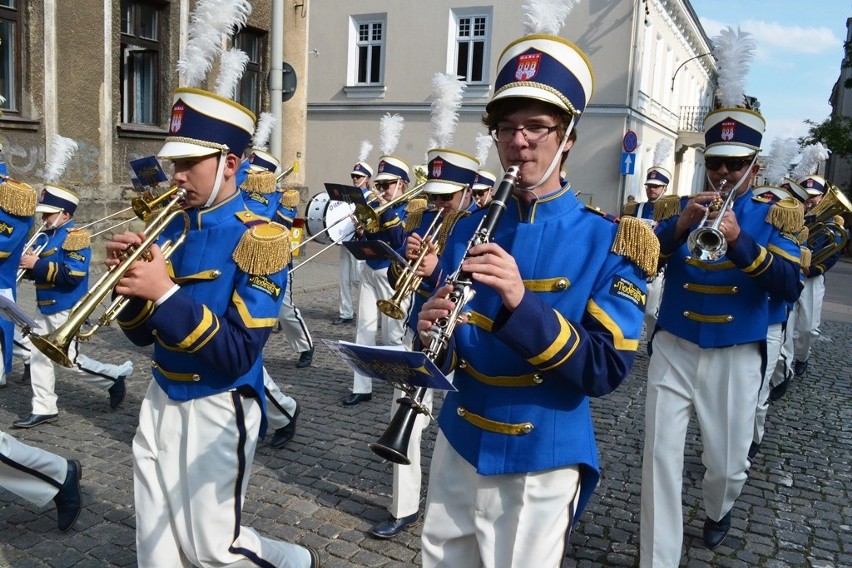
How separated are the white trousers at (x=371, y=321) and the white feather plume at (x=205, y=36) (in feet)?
9.27

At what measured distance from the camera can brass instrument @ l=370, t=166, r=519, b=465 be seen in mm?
2016

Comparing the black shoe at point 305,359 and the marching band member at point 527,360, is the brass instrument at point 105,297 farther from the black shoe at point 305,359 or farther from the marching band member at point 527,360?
the black shoe at point 305,359

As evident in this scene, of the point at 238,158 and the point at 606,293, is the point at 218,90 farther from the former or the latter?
the point at 606,293

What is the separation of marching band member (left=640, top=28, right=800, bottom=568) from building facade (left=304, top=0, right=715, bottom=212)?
16.3 meters

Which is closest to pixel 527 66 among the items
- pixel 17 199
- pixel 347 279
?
pixel 17 199

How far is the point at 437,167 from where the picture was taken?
17.9 ft

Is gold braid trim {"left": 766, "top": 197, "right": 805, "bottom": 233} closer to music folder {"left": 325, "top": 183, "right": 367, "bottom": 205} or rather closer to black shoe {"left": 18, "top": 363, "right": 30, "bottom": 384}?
music folder {"left": 325, "top": 183, "right": 367, "bottom": 205}

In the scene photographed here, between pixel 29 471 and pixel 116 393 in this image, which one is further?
pixel 116 393

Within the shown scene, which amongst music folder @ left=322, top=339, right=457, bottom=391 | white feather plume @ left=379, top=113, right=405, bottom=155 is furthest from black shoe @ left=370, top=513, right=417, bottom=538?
white feather plume @ left=379, top=113, right=405, bottom=155

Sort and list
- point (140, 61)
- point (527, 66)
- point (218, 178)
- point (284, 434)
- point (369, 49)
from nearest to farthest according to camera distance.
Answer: point (527, 66) < point (218, 178) < point (284, 434) < point (140, 61) < point (369, 49)

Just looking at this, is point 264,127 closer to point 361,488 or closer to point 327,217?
point 327,217

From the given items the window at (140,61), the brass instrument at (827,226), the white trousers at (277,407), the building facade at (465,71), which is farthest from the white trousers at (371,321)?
the building facade at (465,71)

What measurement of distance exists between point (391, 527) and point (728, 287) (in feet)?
7.60

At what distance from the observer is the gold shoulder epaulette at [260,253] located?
2.92m
